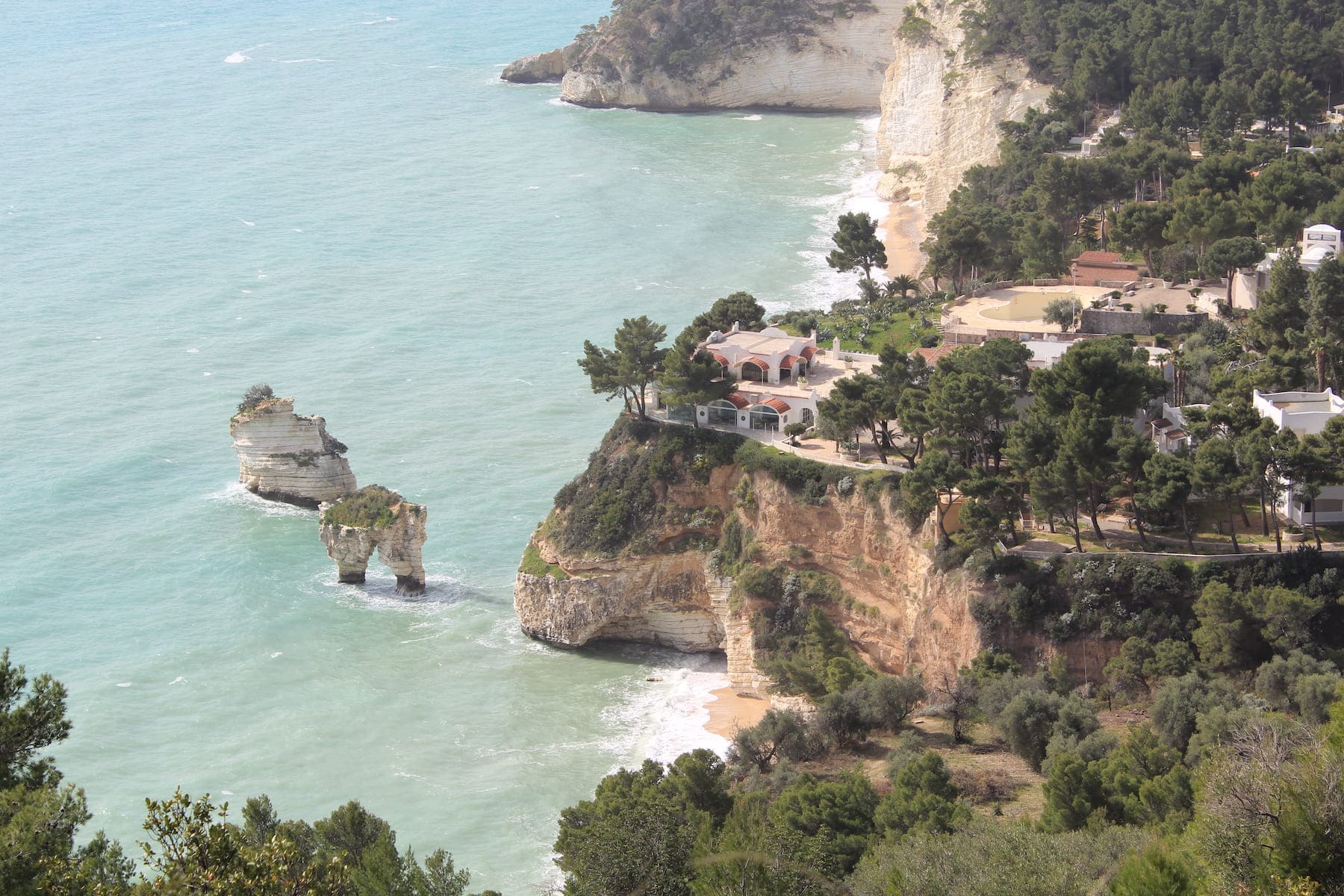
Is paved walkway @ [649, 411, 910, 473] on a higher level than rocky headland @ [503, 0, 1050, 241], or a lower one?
lower

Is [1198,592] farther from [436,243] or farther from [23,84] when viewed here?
[23,84]

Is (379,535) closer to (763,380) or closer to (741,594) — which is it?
(741,594)

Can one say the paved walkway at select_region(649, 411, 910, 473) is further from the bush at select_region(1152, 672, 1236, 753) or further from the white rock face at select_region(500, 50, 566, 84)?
the white rock face at select_region(500, 50, 566, 84)

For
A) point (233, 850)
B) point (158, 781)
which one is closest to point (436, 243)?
point (158, 781)

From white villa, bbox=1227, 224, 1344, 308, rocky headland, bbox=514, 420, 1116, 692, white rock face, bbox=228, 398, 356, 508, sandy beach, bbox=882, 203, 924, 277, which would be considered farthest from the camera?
sandy beach, bbox=882, 203, 924, 277

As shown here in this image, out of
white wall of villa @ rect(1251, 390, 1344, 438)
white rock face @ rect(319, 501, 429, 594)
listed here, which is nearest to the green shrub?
white rock face @ rect(319, 501, 429, 594)

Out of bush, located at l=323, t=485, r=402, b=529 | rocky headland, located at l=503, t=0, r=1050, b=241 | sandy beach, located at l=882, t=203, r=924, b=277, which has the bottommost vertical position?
bush, located at l=323, t=485, r=402, b=529

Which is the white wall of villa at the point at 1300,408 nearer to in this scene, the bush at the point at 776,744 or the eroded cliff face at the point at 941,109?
the bush at the point at 776,744
